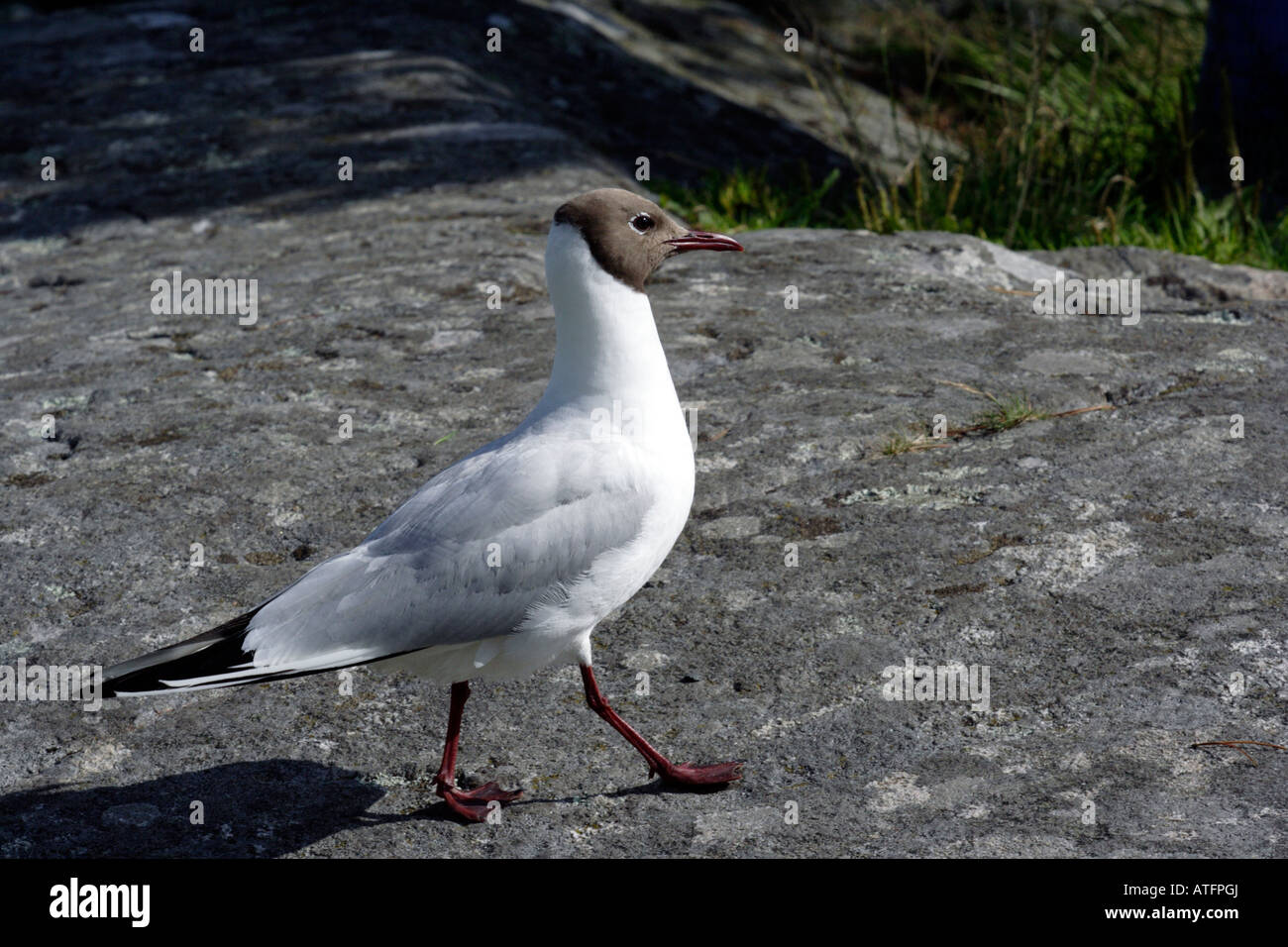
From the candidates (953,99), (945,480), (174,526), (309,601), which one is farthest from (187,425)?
(953,99)

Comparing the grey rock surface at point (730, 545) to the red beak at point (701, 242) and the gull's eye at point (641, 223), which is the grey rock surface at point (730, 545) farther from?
the gull's eye at point (641, 223)

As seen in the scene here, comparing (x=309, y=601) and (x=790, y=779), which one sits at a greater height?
(x=309, y=601)

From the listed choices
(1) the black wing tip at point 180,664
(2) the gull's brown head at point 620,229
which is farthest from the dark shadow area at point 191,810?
(2) the gull's brown head at point 620,229

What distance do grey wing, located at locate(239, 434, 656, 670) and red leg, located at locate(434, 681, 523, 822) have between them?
218mm

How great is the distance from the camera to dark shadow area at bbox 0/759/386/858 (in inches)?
101

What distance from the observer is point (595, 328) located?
2828mm

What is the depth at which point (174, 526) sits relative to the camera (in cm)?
365

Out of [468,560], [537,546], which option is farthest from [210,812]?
[537,546]

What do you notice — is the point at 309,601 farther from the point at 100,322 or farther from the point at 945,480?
the point at 100,322

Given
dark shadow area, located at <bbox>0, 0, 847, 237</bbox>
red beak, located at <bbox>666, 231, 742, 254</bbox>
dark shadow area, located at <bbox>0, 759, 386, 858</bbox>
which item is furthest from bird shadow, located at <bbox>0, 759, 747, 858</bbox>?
dark shadow area, located at <bbox>0, 0, 847, 237</bbox>

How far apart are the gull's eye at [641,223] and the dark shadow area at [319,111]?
145 inches

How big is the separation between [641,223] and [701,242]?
0.24 meters

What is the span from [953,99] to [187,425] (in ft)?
24.5

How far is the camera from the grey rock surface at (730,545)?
8.62ft
